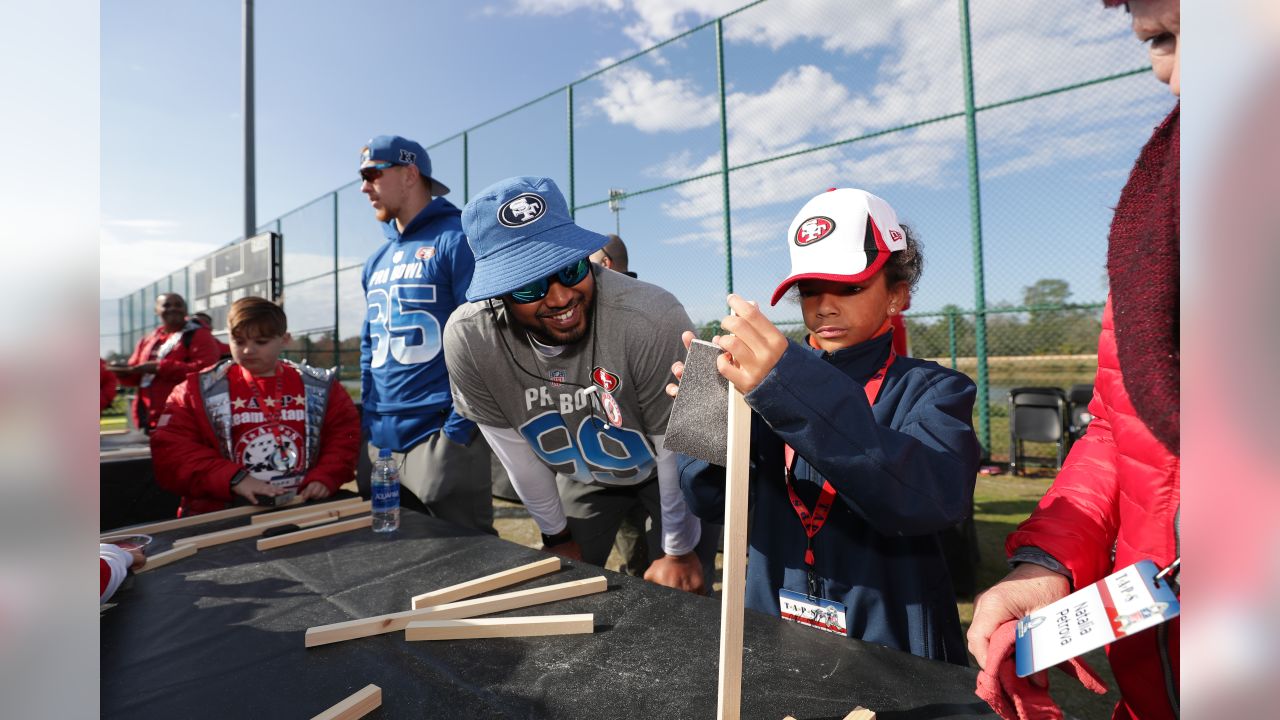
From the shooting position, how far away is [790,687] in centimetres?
100

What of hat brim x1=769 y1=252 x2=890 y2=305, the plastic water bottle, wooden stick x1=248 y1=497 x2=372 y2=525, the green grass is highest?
hat brim x1=769 y1=252 x2=890 y2=305

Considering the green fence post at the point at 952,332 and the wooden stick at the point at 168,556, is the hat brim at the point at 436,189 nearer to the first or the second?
the wooden stick at the point at 168,556

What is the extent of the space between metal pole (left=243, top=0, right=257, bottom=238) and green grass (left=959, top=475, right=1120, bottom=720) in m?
9.86

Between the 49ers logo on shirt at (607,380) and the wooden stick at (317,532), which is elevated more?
the 49ers logo on shirt at (607,380)

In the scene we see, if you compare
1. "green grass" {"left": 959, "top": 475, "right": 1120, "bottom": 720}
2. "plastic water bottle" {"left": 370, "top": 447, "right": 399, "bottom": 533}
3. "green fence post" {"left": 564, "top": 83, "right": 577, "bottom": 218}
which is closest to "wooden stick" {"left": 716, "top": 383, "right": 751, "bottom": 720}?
"plastic water bottle" {"left": 370, "top": 447, "right": 399, "bottom": 533}

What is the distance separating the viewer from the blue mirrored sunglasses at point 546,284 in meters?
1.88

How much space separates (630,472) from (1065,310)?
5901mm

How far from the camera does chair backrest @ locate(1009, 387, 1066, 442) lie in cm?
641

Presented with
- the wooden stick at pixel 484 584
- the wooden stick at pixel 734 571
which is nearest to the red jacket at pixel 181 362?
the wooden stick at pixel 484 584

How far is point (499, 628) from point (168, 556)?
1.22m

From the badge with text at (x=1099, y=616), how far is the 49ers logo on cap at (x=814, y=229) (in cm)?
95

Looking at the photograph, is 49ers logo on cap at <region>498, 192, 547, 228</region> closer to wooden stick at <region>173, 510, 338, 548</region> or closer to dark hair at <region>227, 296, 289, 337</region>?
wooden stick at <region>173, 510, 338, 548</region>
